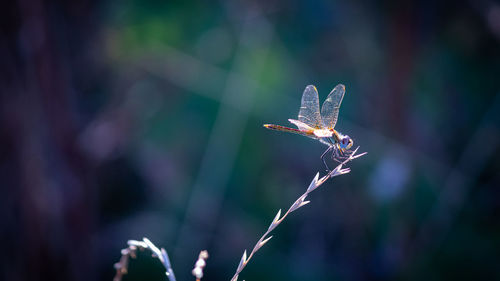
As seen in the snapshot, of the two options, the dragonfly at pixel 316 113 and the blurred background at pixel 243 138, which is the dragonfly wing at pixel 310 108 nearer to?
the dragonfly at pixel 316 113

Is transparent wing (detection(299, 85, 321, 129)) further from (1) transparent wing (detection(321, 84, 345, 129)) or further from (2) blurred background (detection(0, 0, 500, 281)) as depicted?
(2) blurred background (detection(0, 0, 500, 281))

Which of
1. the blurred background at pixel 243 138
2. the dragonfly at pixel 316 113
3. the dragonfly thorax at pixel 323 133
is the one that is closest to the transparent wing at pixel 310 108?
the dragonfly at pixel 316 113

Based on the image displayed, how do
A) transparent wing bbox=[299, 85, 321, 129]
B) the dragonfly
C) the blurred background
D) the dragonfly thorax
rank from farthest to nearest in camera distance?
the blurred background
transparent wing bbox=[299, 85, 321, 129]
the dragonfly
the dragonfly thorax

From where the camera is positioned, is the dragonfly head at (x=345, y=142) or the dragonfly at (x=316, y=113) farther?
the dragonfly at (x=316, y=113)

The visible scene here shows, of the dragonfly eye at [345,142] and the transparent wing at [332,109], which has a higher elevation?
the transparent wing at [332,109]

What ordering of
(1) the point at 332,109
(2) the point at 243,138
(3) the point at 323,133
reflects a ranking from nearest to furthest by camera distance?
(3) the point at 323,133 < (1) the point at 332,109 < (2) the point at 243,138

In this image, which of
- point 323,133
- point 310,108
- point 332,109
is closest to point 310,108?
point 310,108

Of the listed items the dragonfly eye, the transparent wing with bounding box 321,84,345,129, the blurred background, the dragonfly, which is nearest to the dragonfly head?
the dragonfly eye

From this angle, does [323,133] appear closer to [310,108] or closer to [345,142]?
[345,142]

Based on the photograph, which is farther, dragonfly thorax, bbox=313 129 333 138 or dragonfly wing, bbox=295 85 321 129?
dragonfly wing, bbox=295 85 321 129
